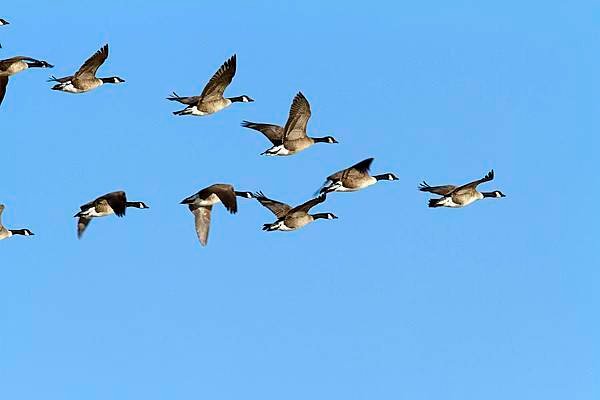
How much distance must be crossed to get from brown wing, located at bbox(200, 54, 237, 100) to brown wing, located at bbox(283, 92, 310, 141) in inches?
59.8

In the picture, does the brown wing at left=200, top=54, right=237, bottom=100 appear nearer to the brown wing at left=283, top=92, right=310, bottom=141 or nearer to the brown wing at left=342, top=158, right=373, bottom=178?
the brown wing at left=283, top=92, right=310, bottom=141

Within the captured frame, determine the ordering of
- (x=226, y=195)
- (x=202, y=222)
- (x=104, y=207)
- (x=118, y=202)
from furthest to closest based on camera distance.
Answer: (x=202, y=222) < (x=104, y=207) < (x=226, y=195) < (x=118, y=202)

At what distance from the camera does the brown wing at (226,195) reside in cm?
3075

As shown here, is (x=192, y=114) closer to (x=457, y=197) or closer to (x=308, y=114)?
(x=308, y=114)

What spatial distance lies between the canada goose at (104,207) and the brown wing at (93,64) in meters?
2.88

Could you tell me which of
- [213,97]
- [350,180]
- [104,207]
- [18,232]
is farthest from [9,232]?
[350,180]

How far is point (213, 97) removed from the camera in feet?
110

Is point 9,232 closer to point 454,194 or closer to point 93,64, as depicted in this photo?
point 93,64

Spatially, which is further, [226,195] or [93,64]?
[93,64]

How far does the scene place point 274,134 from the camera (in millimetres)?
33656

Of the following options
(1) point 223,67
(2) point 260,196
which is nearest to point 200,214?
(2) point 260,196

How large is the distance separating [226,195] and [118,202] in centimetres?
215

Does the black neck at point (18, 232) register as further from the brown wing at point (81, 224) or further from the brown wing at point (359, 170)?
the brown wing at point (359, 170)

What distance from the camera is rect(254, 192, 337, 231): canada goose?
107ft
